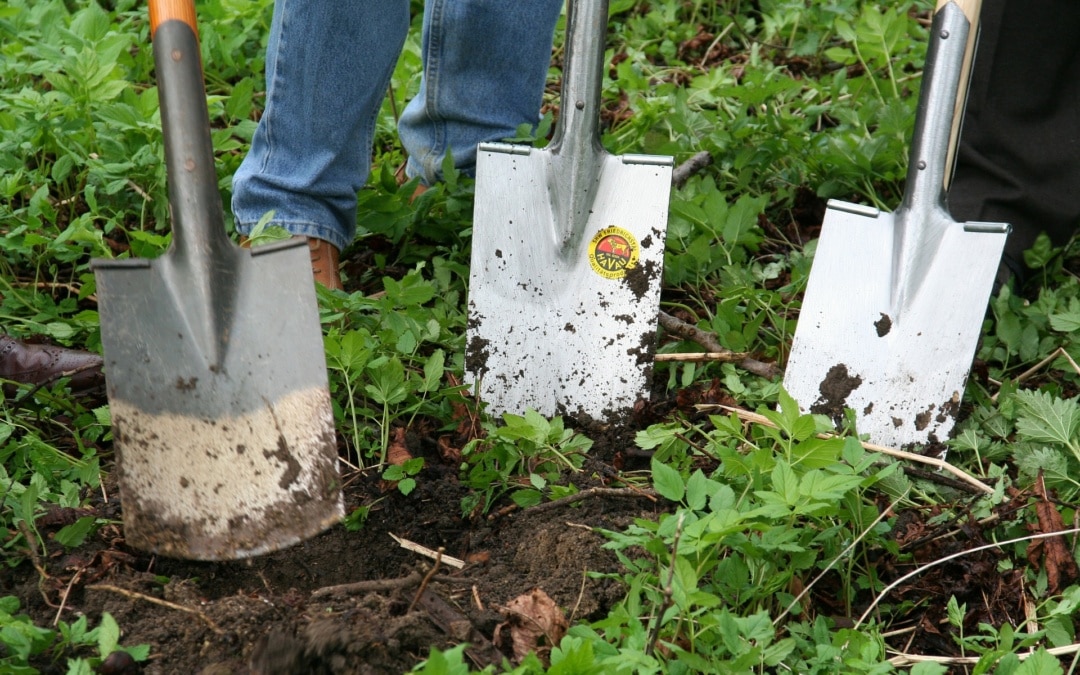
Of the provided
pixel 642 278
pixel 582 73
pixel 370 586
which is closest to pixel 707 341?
pixel 642 278

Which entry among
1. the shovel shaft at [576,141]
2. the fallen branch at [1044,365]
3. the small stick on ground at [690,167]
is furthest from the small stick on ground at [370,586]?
the small stick on ground at [690,167]

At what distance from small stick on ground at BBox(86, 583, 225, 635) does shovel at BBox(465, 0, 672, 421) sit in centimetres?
73

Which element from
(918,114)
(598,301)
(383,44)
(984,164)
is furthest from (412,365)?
(984,164)

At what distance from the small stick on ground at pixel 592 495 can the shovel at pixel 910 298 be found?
43 cm

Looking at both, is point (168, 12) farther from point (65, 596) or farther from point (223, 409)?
point (65, 596)

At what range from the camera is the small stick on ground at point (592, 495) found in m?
1.62

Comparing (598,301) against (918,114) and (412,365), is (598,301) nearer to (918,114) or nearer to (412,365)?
(412,365)

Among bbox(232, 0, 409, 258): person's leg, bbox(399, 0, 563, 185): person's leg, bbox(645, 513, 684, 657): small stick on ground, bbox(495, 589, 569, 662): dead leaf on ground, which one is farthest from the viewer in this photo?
bbox(399, 0, 563, 185): person's leg

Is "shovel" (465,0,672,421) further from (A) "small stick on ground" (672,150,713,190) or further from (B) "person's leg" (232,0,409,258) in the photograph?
(A) "small stick on ground" (672,150,713,190)

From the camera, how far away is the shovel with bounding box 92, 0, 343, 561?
1.50 metres

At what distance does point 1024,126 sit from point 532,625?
1.73 metres

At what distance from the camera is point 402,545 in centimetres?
162

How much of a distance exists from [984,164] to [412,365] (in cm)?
142

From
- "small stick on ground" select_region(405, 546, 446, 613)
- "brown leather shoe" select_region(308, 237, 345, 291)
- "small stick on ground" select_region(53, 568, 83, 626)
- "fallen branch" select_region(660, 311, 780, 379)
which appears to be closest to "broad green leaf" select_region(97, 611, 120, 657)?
"small stick on ground" select_region(53, 568, 83, 626)
